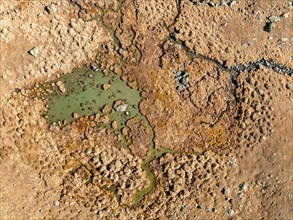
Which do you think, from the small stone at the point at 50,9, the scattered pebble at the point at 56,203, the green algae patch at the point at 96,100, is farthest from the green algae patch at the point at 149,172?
the small stone at the point at 50,9

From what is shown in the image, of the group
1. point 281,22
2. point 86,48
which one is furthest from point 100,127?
point 281,22

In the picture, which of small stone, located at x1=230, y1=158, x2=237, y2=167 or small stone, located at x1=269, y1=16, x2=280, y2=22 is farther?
small stone, located at x1=269, y1=16, x2=280, y2=22

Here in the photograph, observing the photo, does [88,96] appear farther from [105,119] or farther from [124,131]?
[124,131]

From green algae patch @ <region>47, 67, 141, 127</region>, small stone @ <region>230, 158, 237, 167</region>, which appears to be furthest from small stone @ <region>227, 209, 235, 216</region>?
green algae patch @ <region>47, 67, 141, 127</region>

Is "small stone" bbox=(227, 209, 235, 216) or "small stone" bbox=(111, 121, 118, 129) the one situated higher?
"small stone" bbox=(111, 121, 118, 129)

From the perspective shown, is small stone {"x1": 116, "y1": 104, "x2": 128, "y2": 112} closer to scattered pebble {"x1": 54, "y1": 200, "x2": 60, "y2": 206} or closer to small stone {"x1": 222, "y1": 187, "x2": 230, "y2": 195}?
scattered pebble {"x1": 54, "y1": 200, "x2": 60, "y2": 206}

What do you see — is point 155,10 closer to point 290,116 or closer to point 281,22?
point 281,22

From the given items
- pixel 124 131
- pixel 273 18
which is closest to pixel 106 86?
pixel 124 131
